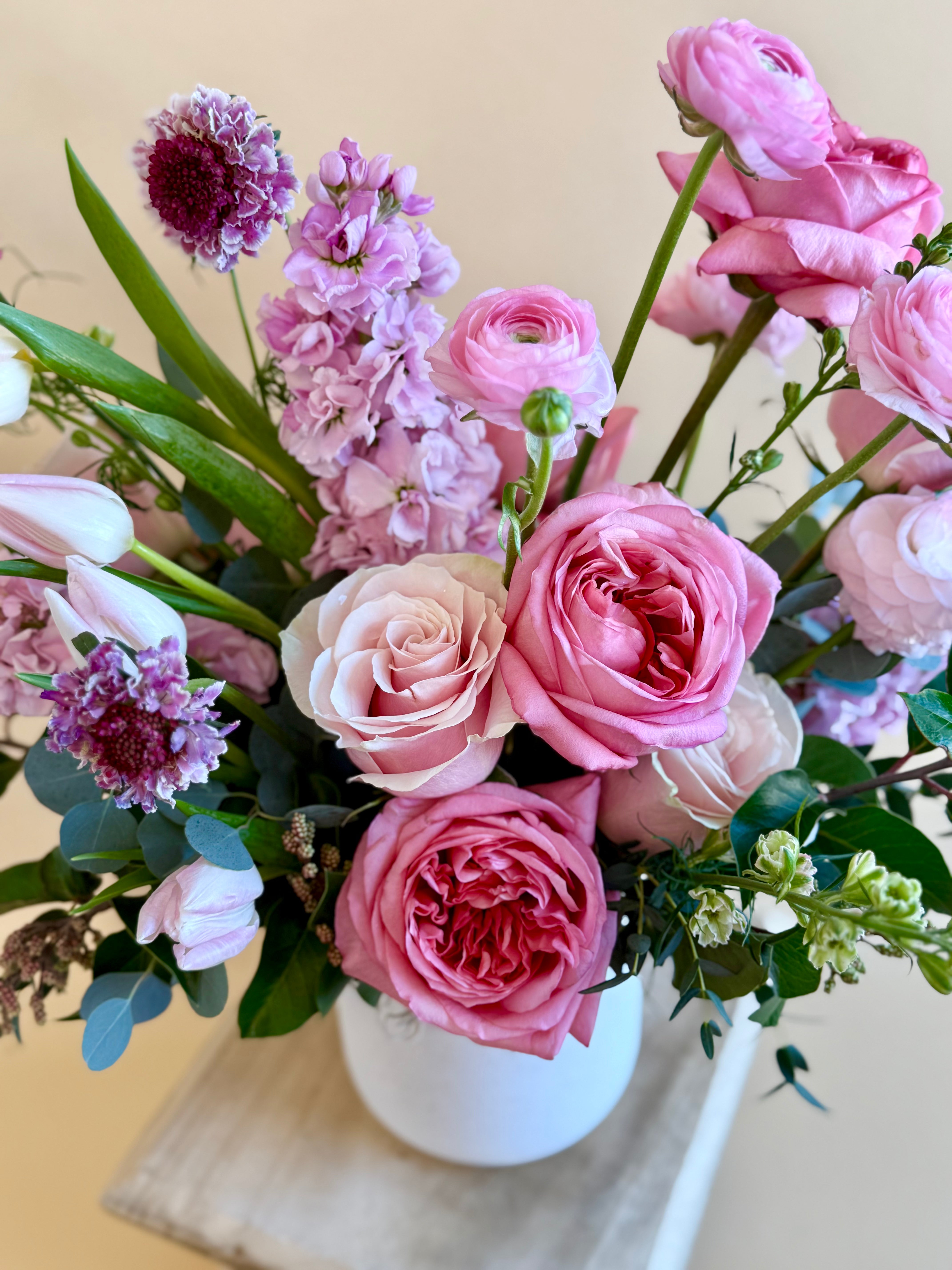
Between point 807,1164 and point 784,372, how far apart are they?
0.58 meters

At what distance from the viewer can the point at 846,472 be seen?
33 cm

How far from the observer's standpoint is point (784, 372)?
64 centimetres

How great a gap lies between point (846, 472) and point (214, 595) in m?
0.26

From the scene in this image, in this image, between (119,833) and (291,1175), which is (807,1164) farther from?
(119,833)

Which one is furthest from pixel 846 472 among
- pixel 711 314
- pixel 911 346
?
pixel 711 314

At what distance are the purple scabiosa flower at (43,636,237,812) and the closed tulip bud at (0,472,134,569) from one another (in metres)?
0.06

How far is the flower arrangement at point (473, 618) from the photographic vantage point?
0.29 meters

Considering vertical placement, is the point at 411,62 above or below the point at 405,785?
above

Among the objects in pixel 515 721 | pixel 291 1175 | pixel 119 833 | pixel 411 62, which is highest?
pixel 411 62

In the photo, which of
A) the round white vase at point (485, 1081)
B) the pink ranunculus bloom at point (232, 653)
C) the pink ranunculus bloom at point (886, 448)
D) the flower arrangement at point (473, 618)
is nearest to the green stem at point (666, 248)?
the flower arrangement at point (473, 618)

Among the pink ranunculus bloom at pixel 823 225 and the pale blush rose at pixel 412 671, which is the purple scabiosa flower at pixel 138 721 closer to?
the pale blush rose at pixel 412 671

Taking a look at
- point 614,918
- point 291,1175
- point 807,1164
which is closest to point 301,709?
point 614,918

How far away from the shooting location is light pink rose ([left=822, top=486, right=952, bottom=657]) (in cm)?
36

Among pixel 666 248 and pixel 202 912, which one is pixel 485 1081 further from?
pixel 666 248
